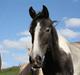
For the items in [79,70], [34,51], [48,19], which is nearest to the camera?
[34,51]

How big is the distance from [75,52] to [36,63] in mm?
2885

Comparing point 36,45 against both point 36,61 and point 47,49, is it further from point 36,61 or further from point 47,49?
point 47,49

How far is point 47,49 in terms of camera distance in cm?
1439

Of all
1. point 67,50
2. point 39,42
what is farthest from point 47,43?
point 67,50

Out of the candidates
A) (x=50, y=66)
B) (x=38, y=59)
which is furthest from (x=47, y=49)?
(x=38, y=59)

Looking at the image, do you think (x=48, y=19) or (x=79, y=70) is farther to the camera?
(x=79, y=70)

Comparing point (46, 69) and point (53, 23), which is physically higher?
point (53, 23)

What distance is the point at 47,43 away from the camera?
1420cm

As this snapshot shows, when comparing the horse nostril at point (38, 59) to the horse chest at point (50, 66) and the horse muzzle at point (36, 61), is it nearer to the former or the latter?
the horse muzzle at point (36, 61)

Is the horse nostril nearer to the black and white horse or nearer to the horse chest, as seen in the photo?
the black and white horse

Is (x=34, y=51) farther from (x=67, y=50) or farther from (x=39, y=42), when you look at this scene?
(x=67, y=50)

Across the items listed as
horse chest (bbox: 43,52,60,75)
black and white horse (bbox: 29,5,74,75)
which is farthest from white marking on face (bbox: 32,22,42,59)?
horse chest (bbox: 43,52,60,75)

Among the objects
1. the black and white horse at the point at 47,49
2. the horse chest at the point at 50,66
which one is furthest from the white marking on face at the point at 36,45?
the horse chest at the point at 50,66

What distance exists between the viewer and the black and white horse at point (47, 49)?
1368 centimetres
